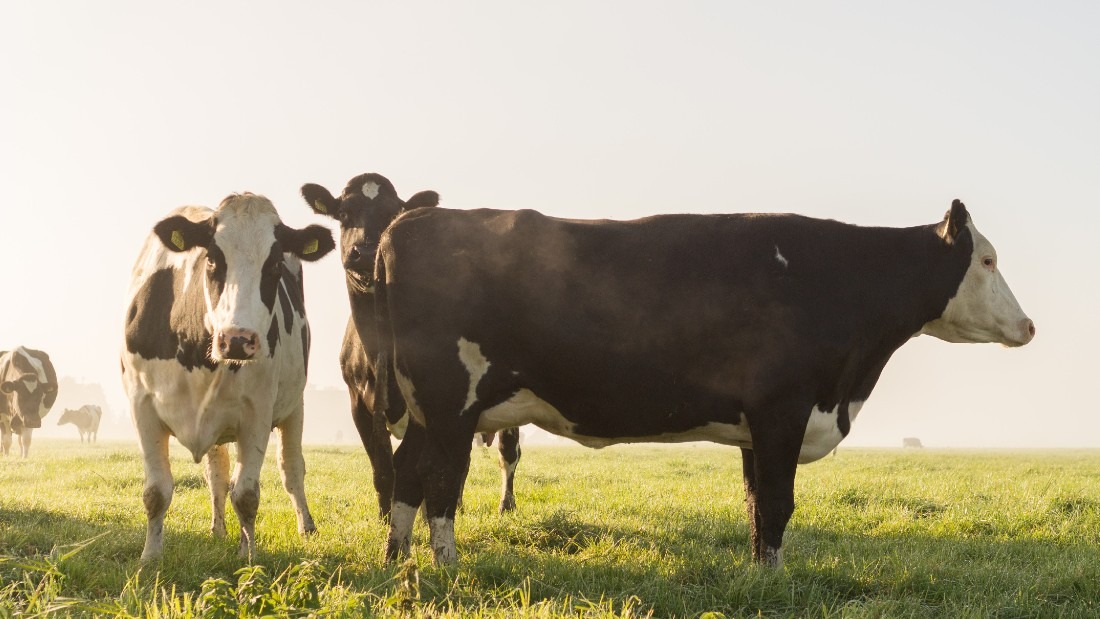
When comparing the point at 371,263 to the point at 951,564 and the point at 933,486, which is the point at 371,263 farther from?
the point at 933,486

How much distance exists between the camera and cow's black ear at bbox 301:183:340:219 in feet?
31.4

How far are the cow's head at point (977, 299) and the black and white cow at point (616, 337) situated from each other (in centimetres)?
111

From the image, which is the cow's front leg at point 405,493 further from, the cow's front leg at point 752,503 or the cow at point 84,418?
the cow at point 84,418

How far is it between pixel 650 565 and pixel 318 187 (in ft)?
18.5

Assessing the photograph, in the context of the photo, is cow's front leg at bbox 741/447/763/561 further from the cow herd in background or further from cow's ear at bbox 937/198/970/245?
cow's ear at bbox 937/198/970/245

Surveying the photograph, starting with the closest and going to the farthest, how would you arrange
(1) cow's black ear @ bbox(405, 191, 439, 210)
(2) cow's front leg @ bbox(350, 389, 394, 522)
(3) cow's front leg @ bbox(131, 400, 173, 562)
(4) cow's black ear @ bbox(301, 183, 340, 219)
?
(3) cow's front leg @ bbox(131, 400, 173, 562)
(2) cow's front leg @ bbox(350, 389, 394, 522)
(4) cow's black ear @ bbox(301, 183, 340, 219)
(1) cow's black ear @ bbox(405, 191, 439, 210)

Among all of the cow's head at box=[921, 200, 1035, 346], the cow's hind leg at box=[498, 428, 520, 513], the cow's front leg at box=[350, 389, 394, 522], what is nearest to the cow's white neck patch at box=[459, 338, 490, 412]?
the cow's front leg at box=[350, 389, 394, 522]

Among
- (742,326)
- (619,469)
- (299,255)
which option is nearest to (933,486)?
(619,469)

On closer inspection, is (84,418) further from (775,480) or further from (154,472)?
(775,480)

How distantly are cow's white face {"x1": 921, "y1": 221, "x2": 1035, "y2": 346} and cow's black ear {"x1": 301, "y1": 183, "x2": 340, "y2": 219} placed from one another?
6.05 metres

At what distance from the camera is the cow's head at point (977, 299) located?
711 cm

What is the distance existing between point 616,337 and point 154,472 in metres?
3.81

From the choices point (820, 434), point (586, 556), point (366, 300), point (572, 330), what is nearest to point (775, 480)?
point (820, 434)

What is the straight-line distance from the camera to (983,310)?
7.25 meters
